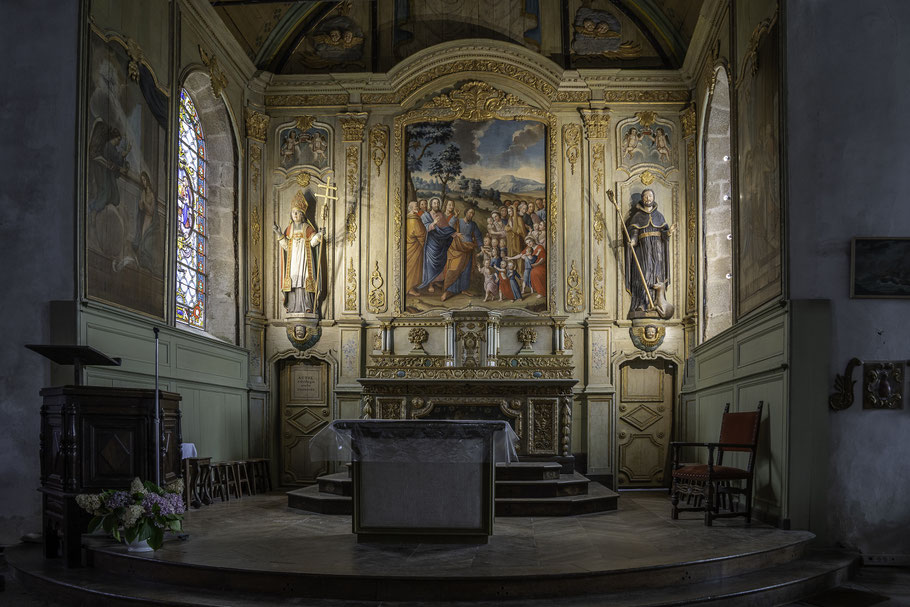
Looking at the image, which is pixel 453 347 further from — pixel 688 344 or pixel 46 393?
pixel 46 393

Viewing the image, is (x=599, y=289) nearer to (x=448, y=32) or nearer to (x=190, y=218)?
(x=448, y=32)

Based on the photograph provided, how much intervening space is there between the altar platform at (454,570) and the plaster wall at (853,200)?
0.75 meters

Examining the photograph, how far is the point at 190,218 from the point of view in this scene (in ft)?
40.2

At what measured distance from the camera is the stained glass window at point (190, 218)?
1189 cm

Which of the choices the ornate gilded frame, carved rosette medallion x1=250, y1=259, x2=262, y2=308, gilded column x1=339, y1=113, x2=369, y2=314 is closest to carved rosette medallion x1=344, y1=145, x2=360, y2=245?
gilded column x1=339, y1=113, x2=369, y2=314

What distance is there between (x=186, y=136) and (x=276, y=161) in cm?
179

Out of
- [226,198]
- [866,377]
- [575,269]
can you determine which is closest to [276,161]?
[226,198]

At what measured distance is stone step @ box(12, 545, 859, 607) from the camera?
5.90 m

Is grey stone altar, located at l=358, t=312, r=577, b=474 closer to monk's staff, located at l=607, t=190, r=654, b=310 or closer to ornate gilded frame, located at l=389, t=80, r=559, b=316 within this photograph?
monk's staff, located at l=607, t=190, r=654, b=310

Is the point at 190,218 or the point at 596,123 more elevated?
the point at 596,123

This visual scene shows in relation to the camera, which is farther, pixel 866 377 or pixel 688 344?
pixel 688 344

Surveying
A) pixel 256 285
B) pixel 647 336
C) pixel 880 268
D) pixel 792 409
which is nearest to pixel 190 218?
pixel 256 285

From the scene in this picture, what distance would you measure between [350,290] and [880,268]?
764cm

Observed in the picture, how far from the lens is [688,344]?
13.0 meters
